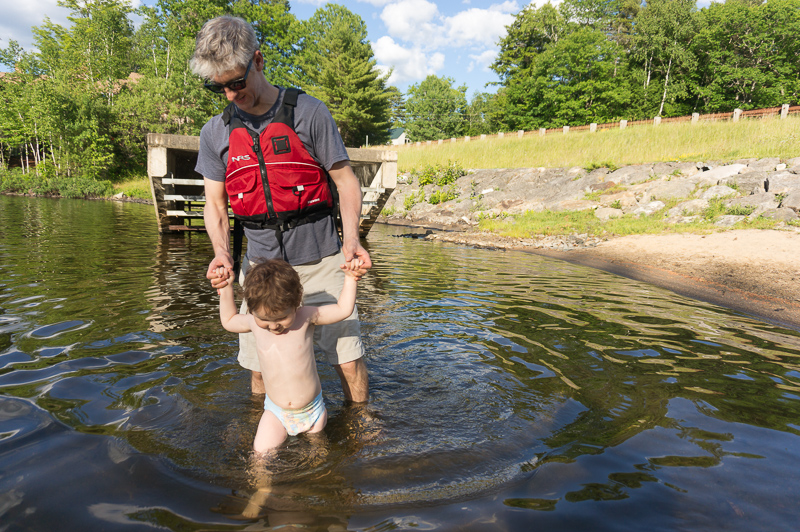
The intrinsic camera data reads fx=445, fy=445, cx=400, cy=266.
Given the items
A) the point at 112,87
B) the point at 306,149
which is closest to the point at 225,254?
the point at 306,149

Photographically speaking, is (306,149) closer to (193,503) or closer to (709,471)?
(193,503)

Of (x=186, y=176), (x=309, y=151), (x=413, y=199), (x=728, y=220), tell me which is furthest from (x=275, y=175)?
(x=413, y=199)

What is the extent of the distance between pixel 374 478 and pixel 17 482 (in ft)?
6.82

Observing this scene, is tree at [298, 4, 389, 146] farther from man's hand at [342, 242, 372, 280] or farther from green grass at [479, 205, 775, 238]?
man's hand at [342, 242, 372, 280]

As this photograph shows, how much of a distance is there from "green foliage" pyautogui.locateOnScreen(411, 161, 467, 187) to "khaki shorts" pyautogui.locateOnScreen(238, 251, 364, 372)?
23.8 metres

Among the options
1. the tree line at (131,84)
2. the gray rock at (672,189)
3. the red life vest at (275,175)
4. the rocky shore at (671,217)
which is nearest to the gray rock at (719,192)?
the rocky shore at (671,217)

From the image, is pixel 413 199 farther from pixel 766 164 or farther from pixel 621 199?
pixel 766 164

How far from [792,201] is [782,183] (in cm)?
160

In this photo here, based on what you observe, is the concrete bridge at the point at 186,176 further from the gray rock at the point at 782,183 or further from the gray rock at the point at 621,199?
the gray rock at the point at 782,183

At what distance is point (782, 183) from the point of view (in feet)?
46.8

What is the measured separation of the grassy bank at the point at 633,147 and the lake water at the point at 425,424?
54.8 feet

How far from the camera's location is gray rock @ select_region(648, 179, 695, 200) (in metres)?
16.7

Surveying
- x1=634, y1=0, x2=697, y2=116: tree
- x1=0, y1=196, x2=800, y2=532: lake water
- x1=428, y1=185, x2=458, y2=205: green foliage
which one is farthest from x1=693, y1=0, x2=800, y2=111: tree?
x1=0, y1=196, x2=800, y2=532: lake water

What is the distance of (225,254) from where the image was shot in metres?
3.05
